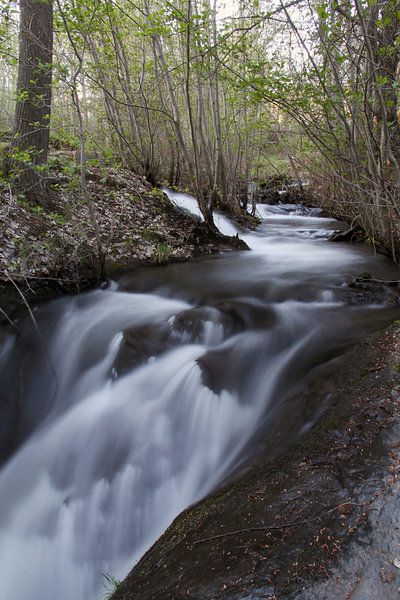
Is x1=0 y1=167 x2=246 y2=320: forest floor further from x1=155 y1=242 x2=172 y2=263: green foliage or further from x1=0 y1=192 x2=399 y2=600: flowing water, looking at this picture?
x1=0 y1=192 x2=399 y2=600: flowing water

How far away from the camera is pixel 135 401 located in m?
4.19

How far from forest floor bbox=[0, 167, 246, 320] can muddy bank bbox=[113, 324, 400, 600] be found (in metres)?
3.13

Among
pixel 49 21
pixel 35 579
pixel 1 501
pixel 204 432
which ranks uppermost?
pixel 49 21

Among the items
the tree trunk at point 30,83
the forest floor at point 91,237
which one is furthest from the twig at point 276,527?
the tree trunk at point 30,83

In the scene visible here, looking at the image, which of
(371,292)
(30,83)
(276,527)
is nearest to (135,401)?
(276,527)

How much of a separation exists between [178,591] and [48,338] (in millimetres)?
4103

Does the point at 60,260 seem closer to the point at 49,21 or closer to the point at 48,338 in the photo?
the point at 48,338

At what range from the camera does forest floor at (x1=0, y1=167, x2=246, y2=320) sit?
18.3 feet

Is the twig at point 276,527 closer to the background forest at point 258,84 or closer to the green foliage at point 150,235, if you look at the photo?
the background forest at point 258,84

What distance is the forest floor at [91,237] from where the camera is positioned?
5570 mm


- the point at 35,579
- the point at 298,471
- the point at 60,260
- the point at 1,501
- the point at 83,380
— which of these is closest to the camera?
the point at 298,471

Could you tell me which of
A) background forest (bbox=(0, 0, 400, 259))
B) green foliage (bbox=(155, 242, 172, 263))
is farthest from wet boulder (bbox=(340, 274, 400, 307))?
green foliage (bbox=(155, 242, 172, 263))

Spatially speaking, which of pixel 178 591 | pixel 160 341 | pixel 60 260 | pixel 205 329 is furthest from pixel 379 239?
pixel 178 591

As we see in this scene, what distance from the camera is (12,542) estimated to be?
10.7ft
